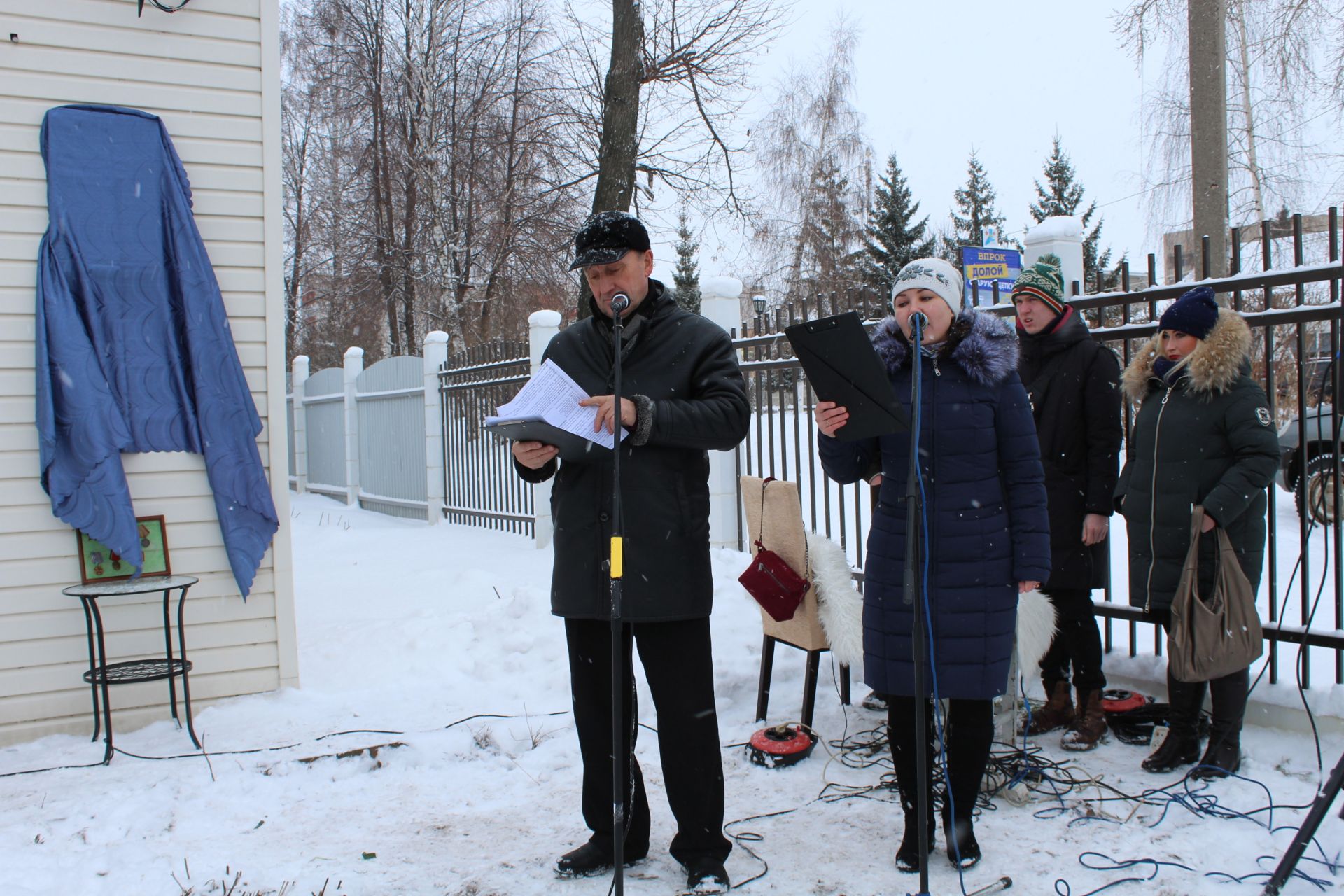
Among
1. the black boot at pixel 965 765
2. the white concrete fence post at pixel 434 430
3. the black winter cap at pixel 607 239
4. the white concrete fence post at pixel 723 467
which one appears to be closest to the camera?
the black winter cap at pixel 607 239

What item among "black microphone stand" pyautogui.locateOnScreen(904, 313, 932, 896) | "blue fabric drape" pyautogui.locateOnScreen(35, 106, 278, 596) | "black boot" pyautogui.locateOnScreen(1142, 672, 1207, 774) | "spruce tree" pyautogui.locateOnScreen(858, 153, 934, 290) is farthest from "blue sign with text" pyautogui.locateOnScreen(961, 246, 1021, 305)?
"spruce tree" pyautogui.locateOnScreen(858, 153, 934, 290)

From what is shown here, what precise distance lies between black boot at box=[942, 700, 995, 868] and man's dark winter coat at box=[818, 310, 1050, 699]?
88 millimetres

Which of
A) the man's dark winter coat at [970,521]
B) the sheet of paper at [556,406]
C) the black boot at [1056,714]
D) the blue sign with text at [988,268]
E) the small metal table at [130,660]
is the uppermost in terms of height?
the blue sign with text at [988,268]

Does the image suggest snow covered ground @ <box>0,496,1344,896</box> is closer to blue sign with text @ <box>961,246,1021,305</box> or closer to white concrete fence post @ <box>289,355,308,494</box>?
blue sign with text @ <box>961,246,1021,305</box>

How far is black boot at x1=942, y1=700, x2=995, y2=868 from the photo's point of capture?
3020 mm

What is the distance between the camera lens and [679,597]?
2850 millimetres

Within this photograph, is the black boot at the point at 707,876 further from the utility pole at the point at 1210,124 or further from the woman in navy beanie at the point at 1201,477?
the utility pole at the point at 1210,124

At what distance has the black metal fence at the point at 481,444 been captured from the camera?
29.7ft

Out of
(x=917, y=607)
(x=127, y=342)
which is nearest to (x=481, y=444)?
(x=127, y=342)

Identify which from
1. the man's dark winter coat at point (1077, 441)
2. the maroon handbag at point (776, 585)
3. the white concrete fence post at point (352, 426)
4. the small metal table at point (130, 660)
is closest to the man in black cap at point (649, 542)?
the maroon handbag at point (776, 585)

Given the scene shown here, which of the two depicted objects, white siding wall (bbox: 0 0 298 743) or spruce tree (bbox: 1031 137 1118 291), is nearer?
white siding wall (bbox: 0 0 298 743)

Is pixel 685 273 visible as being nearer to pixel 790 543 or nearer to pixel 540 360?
pixel 540 360

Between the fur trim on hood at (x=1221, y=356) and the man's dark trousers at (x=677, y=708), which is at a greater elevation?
the fur trim on hood at (x=1221, y=356)

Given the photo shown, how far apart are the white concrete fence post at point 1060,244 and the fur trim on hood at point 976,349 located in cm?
215
